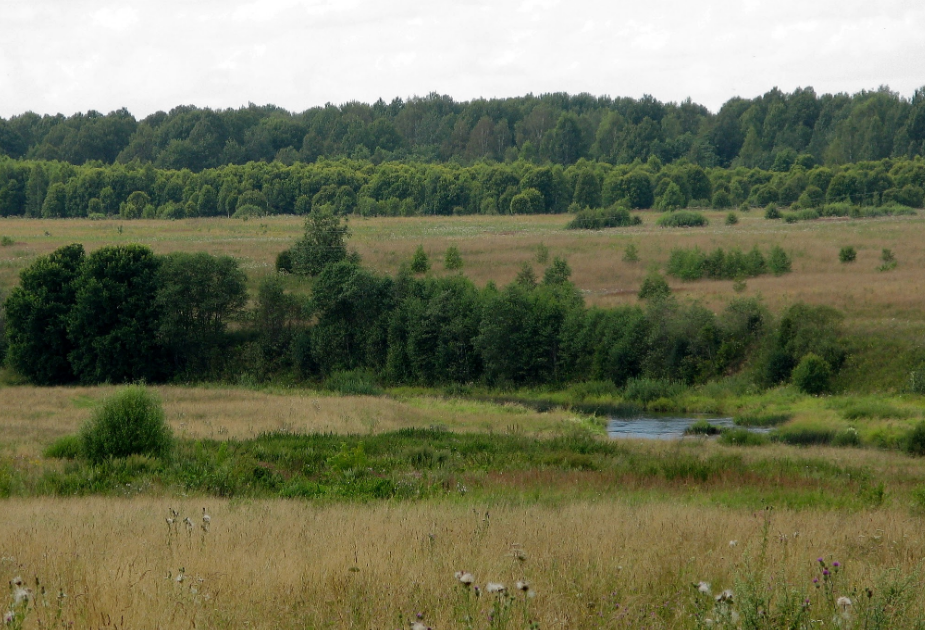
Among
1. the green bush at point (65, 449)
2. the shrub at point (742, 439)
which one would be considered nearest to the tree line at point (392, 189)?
the shrub at point (742, 439)

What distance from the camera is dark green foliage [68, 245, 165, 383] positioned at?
195ft

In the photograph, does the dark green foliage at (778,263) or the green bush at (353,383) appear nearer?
the green bush at (353,383)

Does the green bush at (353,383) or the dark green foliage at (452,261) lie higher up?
the dark green foliage at (452,261)

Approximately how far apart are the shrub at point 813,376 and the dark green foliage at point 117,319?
134 ft

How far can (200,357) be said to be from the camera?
208 ft

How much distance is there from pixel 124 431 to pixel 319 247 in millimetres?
48411

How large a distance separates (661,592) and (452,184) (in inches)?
4784

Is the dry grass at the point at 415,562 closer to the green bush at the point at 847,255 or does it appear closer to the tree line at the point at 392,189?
the green bush at the point at 847,255

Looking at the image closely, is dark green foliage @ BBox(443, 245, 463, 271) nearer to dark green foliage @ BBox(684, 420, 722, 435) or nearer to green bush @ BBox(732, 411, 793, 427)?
green bush @ BBox(732, 411, 793, 427)

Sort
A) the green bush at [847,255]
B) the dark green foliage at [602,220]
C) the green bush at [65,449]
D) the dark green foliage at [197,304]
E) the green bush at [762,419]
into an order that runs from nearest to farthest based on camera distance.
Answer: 1. the green bush at [65,449]
2. the green bush at [762,419]
3. the dark green foliage at [197,304]
4. the green bush at [847,255]
5. the dark green foliage at [602,220]

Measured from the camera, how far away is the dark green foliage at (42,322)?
5956 cm

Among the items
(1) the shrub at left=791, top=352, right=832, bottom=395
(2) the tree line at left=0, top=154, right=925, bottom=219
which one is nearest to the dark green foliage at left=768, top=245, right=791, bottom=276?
(1) the shrub at left=791, top=352, right=832, bottom=395

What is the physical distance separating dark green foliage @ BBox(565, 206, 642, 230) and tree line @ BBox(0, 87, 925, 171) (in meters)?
47.5

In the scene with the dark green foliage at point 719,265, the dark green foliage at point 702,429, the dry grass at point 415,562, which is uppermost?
the dark green foliage at point 719,265
